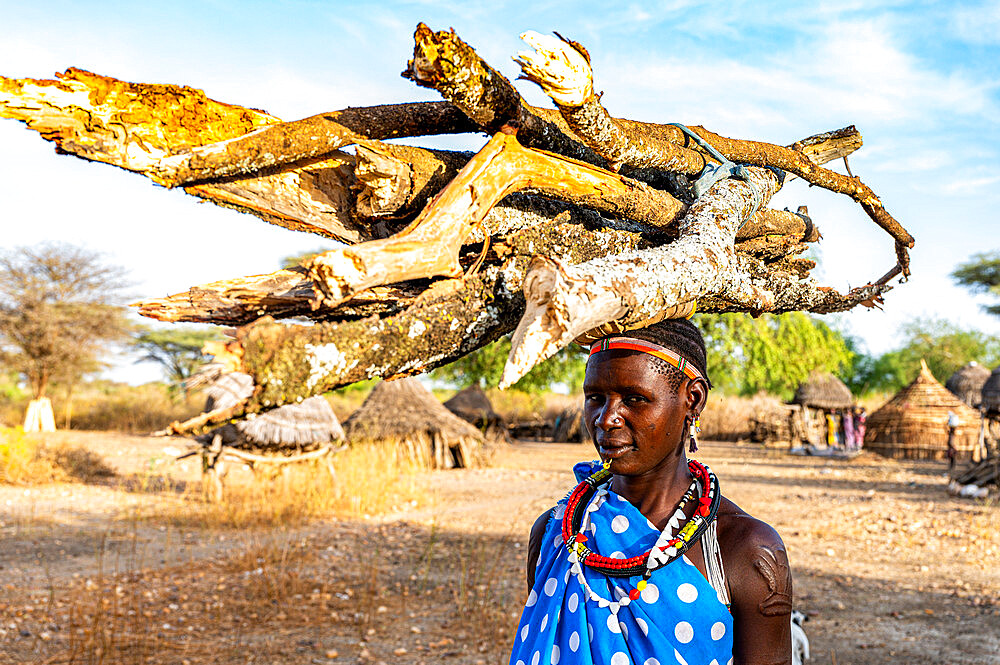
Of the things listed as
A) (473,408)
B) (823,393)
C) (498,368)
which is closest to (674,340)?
(498,368)

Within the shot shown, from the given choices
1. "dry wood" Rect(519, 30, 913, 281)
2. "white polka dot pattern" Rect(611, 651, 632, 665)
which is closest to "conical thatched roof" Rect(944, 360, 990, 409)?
"dry wood" Rect(519, 30, 913, 281)

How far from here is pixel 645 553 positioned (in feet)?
6.16

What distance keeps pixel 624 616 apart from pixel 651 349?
661 mm

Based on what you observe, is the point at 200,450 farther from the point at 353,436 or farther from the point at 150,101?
the point at 150,101

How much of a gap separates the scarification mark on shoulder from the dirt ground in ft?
14.8

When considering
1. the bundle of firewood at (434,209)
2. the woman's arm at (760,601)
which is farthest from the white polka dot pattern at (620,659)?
the bundle of firewood at (434,209)

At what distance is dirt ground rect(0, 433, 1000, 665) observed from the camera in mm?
6023

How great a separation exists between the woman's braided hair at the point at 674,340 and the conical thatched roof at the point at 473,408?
74.1 ft

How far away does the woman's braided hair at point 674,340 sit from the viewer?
1.98 meters

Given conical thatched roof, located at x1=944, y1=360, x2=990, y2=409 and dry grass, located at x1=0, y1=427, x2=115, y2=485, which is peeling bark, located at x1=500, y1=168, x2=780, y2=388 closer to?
dry grass, located at x1=0, y1=427, x2=115, y2=485

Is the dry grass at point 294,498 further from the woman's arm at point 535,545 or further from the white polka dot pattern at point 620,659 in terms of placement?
the white polka dot pattern at point 620,659

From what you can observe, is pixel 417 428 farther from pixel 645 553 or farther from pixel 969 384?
pixel 969 384

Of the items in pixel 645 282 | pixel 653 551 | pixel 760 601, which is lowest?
pixel 760 601

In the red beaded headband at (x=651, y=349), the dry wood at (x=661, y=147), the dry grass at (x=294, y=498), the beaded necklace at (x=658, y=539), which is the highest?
the dry wood at (x=661, y=147)
